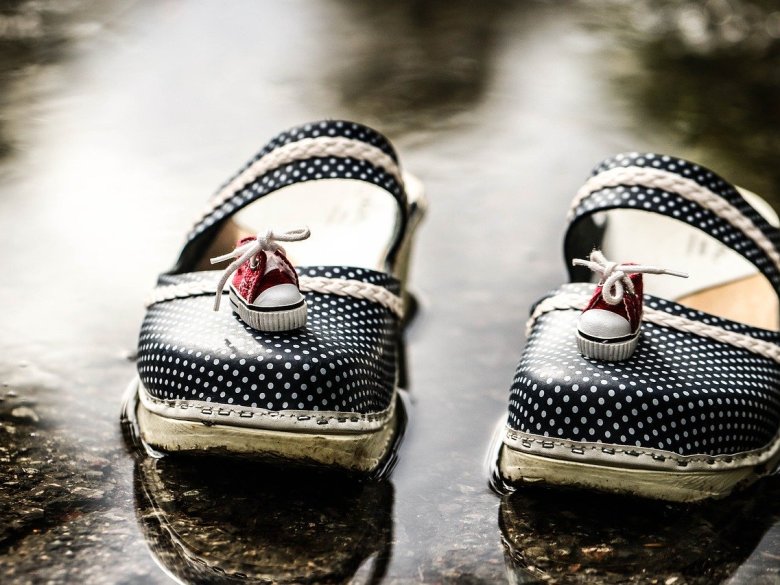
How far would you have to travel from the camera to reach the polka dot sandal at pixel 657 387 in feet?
3.76

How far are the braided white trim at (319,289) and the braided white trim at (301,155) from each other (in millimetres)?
167

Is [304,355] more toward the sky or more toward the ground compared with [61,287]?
more toward the sky

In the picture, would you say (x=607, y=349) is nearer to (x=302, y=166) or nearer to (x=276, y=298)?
(x=276, y=298)

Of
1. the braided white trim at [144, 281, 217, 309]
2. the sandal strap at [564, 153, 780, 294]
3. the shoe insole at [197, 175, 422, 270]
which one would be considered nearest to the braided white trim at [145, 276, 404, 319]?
the braided white trim at [144, 281, 217, 309]

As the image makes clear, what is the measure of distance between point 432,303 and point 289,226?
0.93ft

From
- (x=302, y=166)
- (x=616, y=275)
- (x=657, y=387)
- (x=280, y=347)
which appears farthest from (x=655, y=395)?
(x=302, y=166)

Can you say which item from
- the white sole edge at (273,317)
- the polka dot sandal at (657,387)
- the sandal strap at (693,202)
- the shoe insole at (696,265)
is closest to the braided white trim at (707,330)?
the polka dot sandal at (657,387)

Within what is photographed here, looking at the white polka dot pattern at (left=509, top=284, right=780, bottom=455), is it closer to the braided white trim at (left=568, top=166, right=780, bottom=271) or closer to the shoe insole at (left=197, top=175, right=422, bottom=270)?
the braided white trim at (left=568, top=166, right=780, bottom=271)

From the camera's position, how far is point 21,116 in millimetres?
2373

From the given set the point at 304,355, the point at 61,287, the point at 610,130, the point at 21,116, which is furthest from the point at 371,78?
the point at 304,355

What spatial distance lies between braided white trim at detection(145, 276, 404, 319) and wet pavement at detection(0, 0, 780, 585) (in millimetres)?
173

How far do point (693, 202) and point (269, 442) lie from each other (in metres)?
0.66

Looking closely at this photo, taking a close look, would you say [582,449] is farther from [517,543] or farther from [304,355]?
[304,355]

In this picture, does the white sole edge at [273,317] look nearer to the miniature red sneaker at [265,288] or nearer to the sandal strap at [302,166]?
the miniature red sneaker at [265,288]
